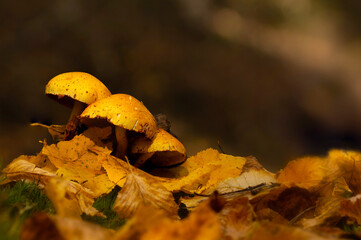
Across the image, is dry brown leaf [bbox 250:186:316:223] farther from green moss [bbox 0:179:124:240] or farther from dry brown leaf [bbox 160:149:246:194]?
green moss [bbox 0:179:124:240]

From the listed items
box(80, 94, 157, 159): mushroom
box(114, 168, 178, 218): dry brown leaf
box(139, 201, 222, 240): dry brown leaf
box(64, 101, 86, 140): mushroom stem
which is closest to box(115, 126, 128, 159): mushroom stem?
box(80, 94, 157, 159): mushroom

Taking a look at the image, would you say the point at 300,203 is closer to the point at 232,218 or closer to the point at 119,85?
the point at 232,218

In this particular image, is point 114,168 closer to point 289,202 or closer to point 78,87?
point 78,87

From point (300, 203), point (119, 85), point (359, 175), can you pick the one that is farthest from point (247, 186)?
point (119, 85)

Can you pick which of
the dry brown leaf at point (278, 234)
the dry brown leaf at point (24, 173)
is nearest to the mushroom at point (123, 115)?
the dry brown leaf at point (24, 173)

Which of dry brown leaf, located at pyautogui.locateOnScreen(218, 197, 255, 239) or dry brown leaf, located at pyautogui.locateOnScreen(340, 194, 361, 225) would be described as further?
dry brown leaf, located at pyautogui.locateOnScreen(340, 194, 361, 225)

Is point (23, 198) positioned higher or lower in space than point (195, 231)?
lower
